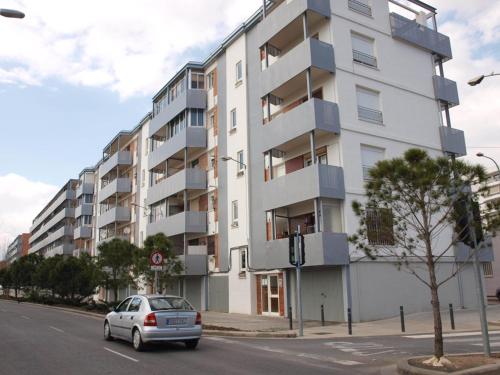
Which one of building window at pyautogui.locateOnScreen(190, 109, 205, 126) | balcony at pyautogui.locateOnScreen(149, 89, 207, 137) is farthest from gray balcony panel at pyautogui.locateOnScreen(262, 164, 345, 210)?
balcony at pyautogui.locateOnScreen(149, 89, 207, 137)

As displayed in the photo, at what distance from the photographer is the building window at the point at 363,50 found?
25.7 metres

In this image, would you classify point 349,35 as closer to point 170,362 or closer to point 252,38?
point 252,38

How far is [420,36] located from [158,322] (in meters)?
23.7

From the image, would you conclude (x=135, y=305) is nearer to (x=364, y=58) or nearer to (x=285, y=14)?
(x=285, y=14)

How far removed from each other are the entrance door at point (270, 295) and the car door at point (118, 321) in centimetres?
1246

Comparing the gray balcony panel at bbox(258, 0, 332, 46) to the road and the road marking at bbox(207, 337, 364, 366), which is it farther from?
the road marking at bbox(207, 337, 364, 366)

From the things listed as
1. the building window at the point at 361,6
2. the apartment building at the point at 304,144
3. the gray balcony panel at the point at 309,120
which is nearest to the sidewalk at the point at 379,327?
the apartment building at the point at 304,144

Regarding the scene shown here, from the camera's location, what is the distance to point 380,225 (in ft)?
36.9

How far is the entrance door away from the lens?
26.1 m

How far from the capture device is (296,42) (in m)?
27.2

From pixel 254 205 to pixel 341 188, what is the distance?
6.91 meters

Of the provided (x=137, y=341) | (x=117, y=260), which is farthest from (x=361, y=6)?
(x=137, y=341)

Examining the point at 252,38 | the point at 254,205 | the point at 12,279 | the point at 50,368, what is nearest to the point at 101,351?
the point at 50,368

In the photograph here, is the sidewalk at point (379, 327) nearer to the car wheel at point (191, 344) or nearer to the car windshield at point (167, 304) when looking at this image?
the car wheel at point (191, 344)
